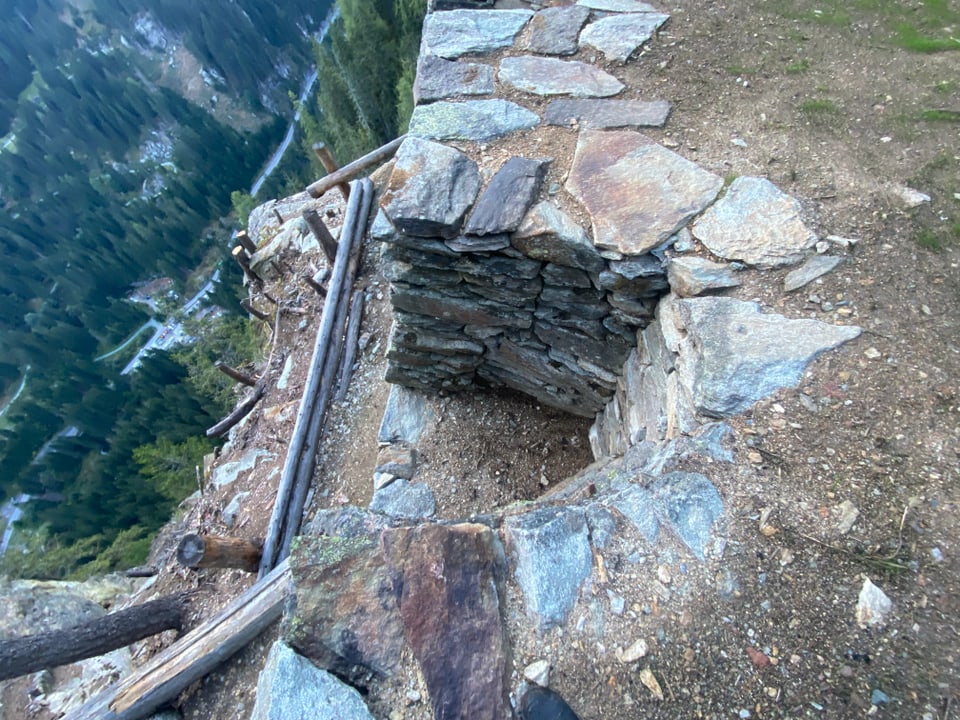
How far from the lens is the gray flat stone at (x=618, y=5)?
434cm

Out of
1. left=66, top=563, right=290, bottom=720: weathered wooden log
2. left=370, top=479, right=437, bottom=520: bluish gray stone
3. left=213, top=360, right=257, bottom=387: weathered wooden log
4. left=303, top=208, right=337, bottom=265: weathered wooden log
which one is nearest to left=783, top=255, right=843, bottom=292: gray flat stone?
left=370, top=479, right=437, bottom=520: bluish gray stone

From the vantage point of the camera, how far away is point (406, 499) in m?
5.11

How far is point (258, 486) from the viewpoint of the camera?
6383mm

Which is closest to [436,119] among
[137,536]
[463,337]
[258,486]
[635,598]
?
[463,337]

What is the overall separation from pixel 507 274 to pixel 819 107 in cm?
233

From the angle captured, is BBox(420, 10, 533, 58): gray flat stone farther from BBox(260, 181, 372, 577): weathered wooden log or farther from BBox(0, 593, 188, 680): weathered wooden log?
BBox(0, 593, 188, 680): weathered wooden log

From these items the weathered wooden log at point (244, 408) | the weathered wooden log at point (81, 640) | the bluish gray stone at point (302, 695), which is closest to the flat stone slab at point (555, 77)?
the bluish gray stone at point (302, 695)

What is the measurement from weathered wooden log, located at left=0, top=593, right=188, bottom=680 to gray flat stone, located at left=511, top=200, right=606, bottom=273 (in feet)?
14.2

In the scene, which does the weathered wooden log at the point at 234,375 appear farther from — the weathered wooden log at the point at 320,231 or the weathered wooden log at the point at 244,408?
the weathered wooden log at the point at 320,231

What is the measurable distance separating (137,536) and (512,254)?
2283cm

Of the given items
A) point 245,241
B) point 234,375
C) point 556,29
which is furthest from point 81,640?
point 245,241

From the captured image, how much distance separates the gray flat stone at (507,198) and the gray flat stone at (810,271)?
155cm

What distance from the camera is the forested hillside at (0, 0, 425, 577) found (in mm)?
19766

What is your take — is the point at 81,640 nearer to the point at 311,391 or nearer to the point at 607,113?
the point at 311,391
